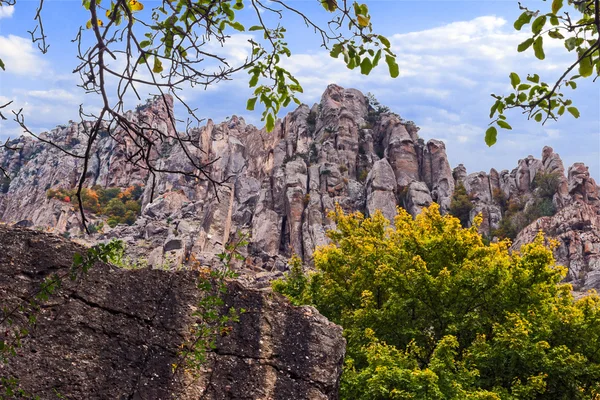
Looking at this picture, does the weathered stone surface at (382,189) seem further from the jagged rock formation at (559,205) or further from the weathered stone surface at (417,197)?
the jagged rock formation at (559,205)

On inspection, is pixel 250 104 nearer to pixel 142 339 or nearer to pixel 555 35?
pixel 555 35

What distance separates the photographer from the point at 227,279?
22.4ft

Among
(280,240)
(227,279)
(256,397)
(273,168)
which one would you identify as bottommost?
(256,397)

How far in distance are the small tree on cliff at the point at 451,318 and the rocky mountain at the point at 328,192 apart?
107ft

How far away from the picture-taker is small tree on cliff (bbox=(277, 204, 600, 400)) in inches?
415

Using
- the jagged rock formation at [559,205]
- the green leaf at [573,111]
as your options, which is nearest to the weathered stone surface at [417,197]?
the jagged rock formation at [559,205]

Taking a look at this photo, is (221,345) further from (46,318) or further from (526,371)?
(526,371)

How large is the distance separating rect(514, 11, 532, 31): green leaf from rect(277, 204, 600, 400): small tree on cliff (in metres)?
7.44

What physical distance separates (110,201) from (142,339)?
268ft

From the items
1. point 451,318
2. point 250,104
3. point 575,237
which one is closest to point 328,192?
point 575,237

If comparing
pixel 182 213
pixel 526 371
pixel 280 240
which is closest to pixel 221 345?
pixel 526 371

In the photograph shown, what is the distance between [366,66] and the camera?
3.46 m

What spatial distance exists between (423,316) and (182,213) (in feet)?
197

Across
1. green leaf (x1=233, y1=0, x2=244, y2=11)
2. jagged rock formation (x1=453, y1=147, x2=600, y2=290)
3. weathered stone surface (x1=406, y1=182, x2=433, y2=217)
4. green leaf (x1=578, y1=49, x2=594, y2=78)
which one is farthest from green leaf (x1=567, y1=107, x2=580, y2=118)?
weathered stone surface (x1=406, y1=182, x2=433, y2=217)
